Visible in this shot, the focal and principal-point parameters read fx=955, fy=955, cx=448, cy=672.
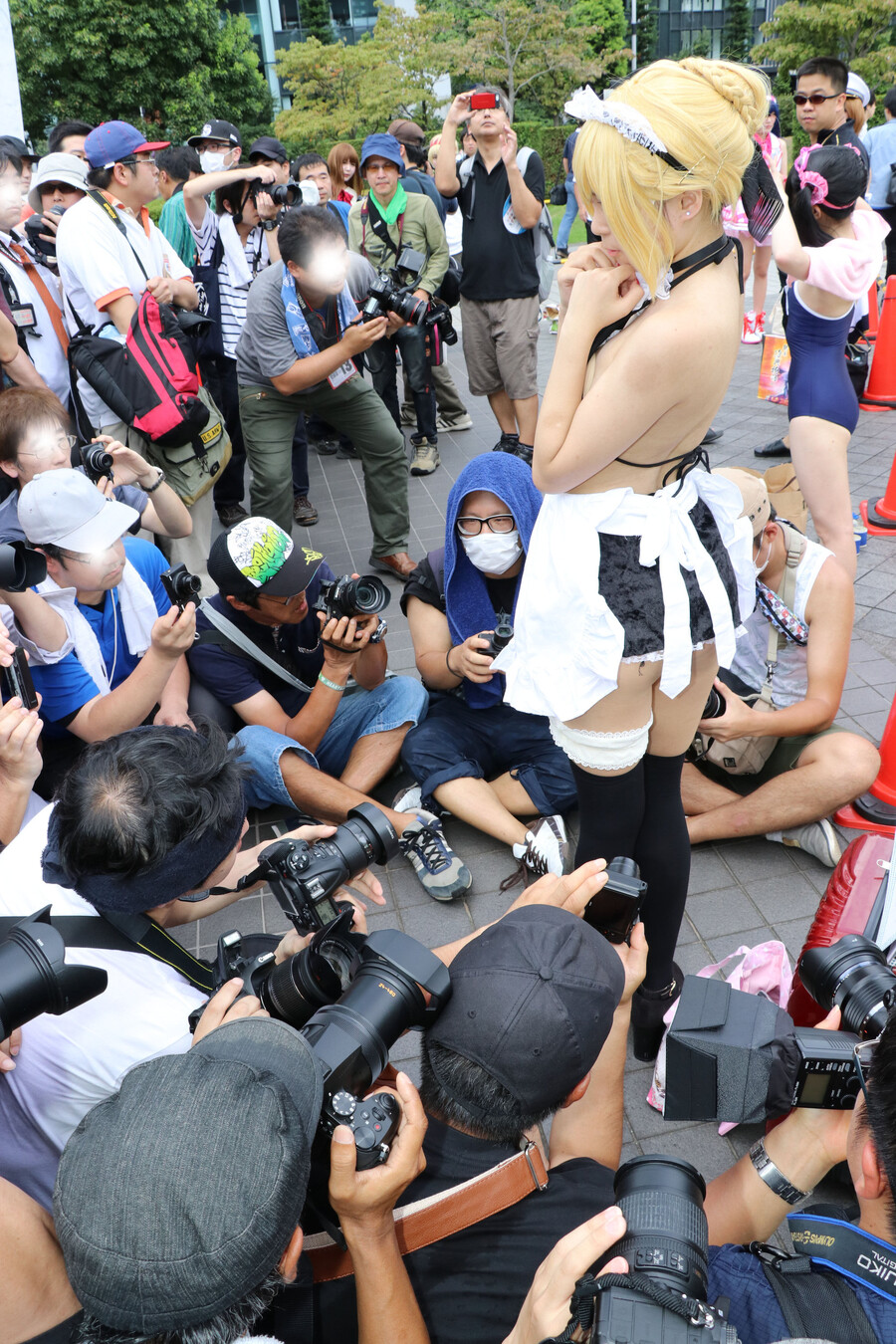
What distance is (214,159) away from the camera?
6.54 metres

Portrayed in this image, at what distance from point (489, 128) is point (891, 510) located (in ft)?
10.5

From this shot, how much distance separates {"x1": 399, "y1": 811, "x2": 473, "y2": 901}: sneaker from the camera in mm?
3098

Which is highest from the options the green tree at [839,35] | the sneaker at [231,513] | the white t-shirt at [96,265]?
the green tree at [839,35]

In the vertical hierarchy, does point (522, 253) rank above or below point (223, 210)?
below

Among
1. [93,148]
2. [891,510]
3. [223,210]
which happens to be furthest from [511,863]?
[223,210]

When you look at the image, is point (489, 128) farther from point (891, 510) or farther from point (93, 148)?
point (891, 510)

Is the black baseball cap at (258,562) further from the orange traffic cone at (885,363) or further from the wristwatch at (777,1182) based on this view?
the orange traffic cone at (885,363)

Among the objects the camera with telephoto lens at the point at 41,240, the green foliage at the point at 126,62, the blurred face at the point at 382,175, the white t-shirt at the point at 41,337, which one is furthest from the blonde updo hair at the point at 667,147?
the green foliage at the point at 126,62

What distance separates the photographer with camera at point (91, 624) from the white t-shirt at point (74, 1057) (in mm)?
1141

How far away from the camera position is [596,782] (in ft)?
6.95

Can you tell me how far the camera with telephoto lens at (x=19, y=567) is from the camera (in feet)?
8.00

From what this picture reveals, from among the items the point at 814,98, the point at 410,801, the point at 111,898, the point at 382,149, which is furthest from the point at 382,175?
the point at 111,898

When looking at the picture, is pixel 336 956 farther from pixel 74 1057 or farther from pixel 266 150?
pixel 266 150

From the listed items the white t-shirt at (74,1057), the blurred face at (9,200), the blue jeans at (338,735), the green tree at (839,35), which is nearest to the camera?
the white t-shirt at (74,1057)
